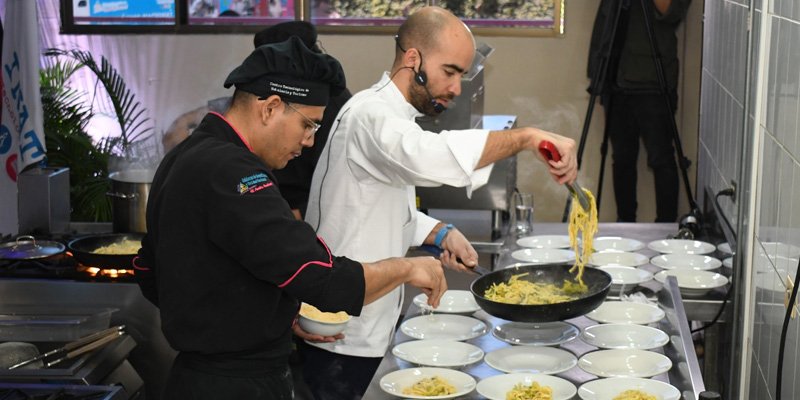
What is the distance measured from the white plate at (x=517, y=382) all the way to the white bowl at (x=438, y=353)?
6.1 inches

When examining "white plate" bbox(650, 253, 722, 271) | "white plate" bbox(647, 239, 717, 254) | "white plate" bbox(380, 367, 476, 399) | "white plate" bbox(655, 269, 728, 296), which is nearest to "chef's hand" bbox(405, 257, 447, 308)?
"white plate" bbox(380, 367, 476, 399)

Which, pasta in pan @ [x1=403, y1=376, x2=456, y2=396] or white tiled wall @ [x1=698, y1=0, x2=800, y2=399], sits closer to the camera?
pasta in pan @ [x1=403, y1=376, x2=456, y2=396]

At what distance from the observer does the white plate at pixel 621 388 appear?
7.29ft

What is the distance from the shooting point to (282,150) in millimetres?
2268

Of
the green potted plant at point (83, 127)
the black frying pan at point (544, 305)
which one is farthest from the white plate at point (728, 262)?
the green potted plant at point (83, 127)

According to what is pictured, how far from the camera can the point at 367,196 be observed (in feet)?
9.62

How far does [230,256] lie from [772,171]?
4.91ft

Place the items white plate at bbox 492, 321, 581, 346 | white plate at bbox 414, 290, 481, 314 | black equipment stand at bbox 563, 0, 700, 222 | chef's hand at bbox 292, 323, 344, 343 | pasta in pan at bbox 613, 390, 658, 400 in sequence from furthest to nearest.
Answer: black equipment stand at bbox 563, 0, 700, 222 → white plate at bbox 414, 290, 481, 314 → chef's hand at bbox 292, 323, 344, 343 → white plate at bbox 492, 321, 581, 346 → pasta in pan at bbox 613, 390, 658, 400

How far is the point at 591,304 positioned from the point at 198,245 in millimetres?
1019

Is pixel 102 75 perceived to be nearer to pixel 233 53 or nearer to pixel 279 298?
pixel 233 53

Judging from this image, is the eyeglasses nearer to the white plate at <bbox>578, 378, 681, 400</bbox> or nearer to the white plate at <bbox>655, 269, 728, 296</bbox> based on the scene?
the white plate at <bbox>578, 378, 681, 400</bbox>

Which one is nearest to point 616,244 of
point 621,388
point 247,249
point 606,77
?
point 621,388

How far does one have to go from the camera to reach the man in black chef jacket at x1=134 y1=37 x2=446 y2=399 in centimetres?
208

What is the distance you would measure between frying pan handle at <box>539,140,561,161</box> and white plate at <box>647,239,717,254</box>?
4.45 ft
